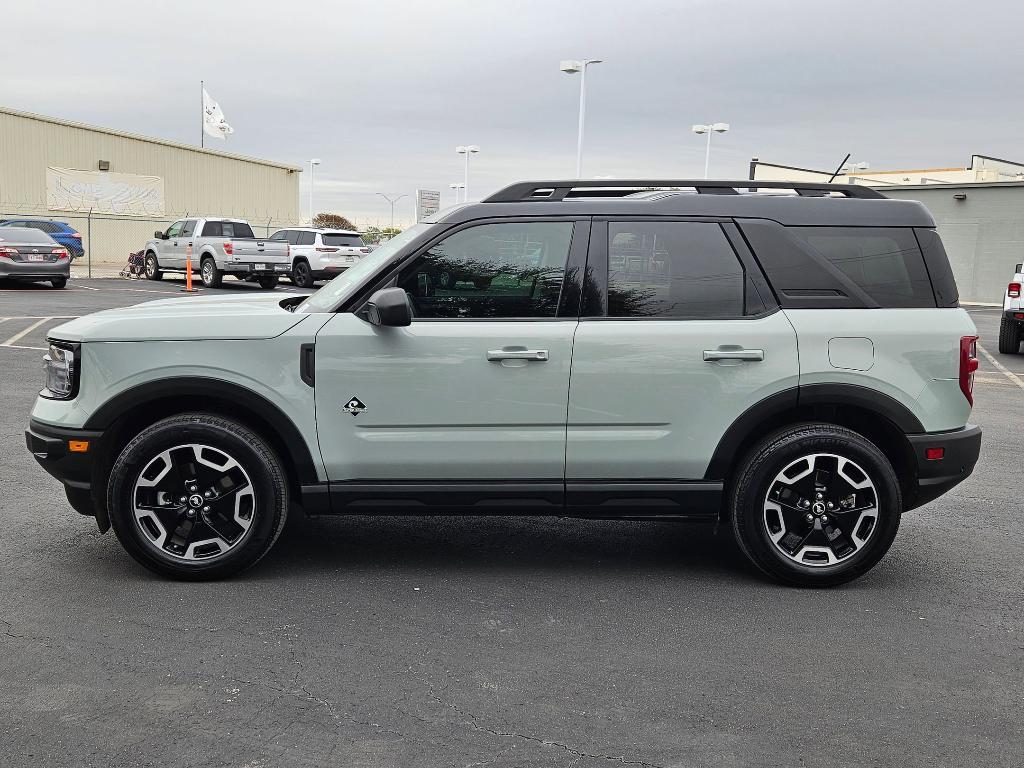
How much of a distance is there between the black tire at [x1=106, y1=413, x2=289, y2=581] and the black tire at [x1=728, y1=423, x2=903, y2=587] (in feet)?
7.01

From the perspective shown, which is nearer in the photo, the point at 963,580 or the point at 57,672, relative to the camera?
the point at 57,672

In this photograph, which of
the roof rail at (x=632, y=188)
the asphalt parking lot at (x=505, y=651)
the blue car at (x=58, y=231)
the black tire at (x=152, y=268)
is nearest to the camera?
the asphalt parking lot at (x=505, y=651)

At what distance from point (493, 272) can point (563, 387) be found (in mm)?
630

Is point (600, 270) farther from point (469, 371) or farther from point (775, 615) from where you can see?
point (775, 615)

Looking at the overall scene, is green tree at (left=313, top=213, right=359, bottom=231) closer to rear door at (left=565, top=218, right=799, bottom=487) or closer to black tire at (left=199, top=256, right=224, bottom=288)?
black tire at (left=199, top=256, right=224, bottom=288)

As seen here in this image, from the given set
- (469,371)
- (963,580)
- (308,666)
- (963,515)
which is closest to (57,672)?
(308,666)

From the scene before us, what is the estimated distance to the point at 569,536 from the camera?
555 cm

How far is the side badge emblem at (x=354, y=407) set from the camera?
4.54m

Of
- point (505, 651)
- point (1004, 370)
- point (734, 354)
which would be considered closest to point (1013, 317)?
point (1004, 370)

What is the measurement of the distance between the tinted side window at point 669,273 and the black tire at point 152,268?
27.8 meters

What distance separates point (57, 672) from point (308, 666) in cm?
89

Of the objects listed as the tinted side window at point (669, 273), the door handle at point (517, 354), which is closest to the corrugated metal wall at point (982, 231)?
the tinted side window at point (669, 273)

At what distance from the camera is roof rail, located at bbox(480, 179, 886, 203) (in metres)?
4.80

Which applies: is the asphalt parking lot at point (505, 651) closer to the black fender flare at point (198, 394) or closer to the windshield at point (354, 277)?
the black fender flare at point (198, 394)
